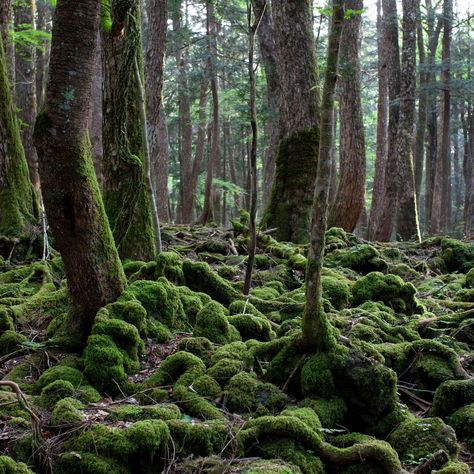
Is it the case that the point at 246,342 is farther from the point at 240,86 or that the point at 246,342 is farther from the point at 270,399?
the point at 240,86

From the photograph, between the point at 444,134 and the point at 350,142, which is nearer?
the point at 350,142

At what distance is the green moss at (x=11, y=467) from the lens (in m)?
2.91

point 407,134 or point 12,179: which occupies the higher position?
point 407,134

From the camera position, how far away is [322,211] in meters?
4.33

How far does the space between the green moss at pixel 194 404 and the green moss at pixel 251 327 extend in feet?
4.85

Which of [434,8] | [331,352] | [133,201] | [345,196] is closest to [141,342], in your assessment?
[331,352]

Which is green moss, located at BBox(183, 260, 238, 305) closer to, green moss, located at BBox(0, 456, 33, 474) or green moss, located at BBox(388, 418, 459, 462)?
green moss, located at BBox(388, 418, 459, 462)

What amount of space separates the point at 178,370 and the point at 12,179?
17.8 ft

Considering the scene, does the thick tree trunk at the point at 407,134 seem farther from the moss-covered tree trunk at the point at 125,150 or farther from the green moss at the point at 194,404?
the green moss at the point at 194,404

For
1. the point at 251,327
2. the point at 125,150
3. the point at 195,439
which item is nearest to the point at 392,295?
the point at 251,327

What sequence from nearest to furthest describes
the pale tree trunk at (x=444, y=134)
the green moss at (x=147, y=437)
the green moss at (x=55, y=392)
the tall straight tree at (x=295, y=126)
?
the green moss at (x=147, y=437) < the green moss at (x=55, y=392) < the tall straight tree at (x=295, y=126) < the pale tree trunk at (x=444, y=134)

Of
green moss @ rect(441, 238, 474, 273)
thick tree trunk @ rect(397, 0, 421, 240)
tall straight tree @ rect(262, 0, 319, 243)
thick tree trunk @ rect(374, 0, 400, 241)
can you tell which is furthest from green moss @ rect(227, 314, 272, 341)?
thick tree trunk @ rect(397, 0, 421, 240)

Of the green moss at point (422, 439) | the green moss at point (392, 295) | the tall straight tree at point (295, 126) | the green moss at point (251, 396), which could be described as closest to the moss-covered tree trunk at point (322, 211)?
the green moss at point (251, 396)

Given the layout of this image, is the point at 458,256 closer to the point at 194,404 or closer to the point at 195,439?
the point at 194,404
